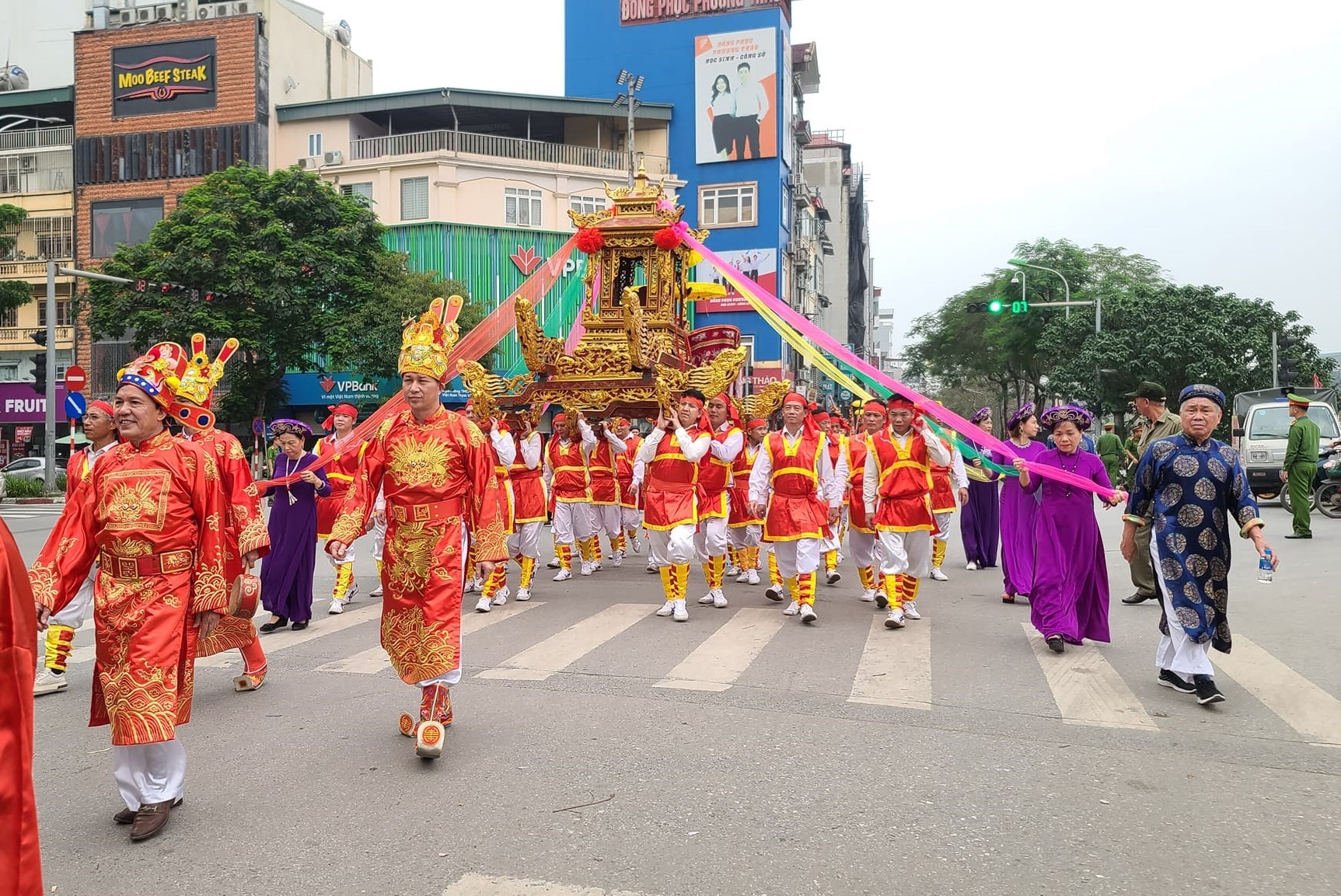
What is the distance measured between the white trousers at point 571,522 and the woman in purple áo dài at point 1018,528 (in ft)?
15.2

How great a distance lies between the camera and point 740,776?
13.7ft

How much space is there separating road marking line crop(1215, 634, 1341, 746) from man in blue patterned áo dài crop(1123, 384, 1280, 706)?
382mm

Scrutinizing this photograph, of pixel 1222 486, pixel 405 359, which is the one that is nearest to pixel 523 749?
pixel 405 359

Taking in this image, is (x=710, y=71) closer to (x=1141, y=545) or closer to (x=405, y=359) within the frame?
(x=1141, y=545)

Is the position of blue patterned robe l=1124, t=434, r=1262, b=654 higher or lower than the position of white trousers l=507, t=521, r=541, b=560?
higher

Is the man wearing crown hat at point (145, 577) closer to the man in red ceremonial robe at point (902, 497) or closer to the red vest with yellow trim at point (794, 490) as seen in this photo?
the red vest with yellow trim at point (794, 490)

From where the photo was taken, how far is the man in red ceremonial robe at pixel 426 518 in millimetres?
4633

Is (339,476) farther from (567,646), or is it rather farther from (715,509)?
(715,509)

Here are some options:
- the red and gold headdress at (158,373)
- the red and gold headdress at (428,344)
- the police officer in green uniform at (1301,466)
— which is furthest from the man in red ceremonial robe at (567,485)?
the police officer in green uniform at (1301,466)

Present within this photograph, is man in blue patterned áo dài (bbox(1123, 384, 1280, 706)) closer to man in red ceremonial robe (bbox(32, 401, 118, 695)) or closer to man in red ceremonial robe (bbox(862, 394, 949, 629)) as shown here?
man in red ceremonial robe (bbox(862, 394, 949, 629))

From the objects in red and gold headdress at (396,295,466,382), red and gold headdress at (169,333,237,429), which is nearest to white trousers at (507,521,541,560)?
red and gold headdress at (396,295,466,382)

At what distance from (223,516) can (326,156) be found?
3454cm

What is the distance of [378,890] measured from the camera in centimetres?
318

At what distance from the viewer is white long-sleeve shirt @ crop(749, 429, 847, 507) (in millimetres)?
8344
